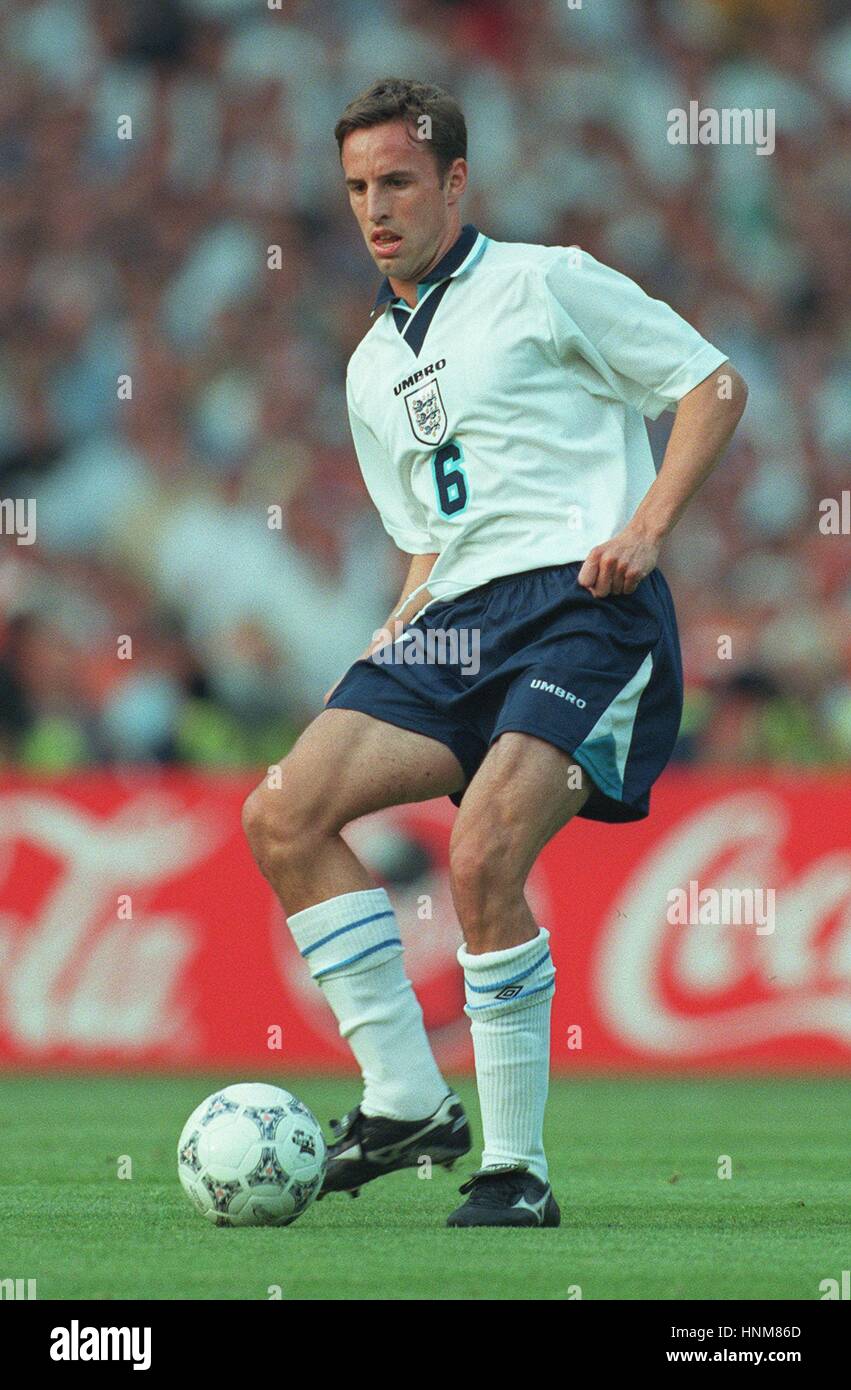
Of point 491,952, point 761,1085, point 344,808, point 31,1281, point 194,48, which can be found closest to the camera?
point 31,1281

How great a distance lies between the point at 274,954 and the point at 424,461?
4675 millimetres

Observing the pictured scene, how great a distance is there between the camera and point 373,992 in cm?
482

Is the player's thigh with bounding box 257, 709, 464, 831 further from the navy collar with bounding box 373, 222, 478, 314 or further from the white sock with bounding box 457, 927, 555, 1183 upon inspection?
the navy collar with bounding box 373, 222, 478, 314

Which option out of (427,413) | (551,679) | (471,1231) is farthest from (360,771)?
(471,1231)

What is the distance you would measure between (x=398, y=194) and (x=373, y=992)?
68.8 inches

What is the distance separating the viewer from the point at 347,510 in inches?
460

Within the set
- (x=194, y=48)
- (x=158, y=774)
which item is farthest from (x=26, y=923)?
(x=194, y=48)

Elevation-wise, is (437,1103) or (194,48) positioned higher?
(194,48)

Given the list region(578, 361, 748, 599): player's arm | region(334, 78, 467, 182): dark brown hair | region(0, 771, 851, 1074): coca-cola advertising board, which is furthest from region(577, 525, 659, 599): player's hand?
region(0, 771, 851, 1074): coca-cola advertising board

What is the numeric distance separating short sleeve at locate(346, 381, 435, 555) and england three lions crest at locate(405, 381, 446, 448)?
208mm

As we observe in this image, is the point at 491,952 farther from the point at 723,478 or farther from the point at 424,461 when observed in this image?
the point at 723,478

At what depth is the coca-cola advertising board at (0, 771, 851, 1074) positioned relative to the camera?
30.1 feet

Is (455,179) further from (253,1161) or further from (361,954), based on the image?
(253,1161)

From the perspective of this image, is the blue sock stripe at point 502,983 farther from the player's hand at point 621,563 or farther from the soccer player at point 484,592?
the player's hand at point 621,563
